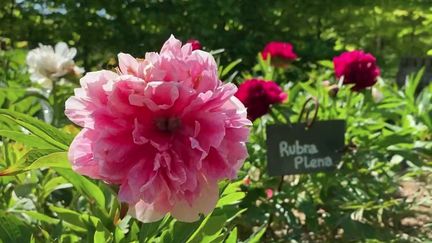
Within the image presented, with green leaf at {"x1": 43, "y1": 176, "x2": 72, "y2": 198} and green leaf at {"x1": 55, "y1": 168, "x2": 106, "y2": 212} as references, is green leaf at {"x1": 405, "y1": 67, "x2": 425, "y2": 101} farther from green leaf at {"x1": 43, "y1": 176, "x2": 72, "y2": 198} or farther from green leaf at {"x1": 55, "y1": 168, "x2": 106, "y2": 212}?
green leaf at {"x1": 55, "y1": 168, "x2": 106, "y2": 212}

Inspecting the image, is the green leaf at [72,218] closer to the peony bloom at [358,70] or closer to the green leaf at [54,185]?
the green leaf at [54,185]

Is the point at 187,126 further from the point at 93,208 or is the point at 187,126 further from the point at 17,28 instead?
the point at 17,28

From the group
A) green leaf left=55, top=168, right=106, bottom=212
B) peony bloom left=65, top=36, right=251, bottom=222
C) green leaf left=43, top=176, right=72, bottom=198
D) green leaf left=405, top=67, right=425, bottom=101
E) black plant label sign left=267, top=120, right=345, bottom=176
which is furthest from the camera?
green leaf left=405, top=67, right=425, bottom=101

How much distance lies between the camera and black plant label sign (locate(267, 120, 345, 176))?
6.16ft

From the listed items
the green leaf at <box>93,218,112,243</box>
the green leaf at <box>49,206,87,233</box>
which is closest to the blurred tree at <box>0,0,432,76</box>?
the green leaf at <box>49,206,87,233</box>

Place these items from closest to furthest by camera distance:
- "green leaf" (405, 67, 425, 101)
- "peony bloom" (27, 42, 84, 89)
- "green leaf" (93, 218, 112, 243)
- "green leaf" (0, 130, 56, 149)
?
"green leaf" (0, 130, 56, 149)
"green leaf" (93, 218, 112, 243)
"peony bloom" (27, 42, 84, 89)
"green leaf" (405, 67, 425, 101)

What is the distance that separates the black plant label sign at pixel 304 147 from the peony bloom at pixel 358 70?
344 millimetres

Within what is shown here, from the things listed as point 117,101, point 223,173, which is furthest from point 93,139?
point 223,173

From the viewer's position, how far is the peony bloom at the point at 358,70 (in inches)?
91.0

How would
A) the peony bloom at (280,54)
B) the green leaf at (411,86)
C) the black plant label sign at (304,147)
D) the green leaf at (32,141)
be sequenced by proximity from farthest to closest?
1. the peony bloom at (280,54)
2. the green leaf at (411,86)
3. the black plant label sign at (304,147)
4. the green leaf at (32,141)

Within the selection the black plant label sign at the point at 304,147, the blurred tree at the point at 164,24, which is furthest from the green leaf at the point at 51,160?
the blurred tree at the point at 164,24

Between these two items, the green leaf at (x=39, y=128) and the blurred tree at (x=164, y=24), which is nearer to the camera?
the green leaf at (x=39, y=128)

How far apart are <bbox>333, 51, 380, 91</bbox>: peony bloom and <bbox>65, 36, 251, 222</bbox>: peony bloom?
1589mm

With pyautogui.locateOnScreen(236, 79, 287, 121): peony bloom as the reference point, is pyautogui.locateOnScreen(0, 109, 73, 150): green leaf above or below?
above
